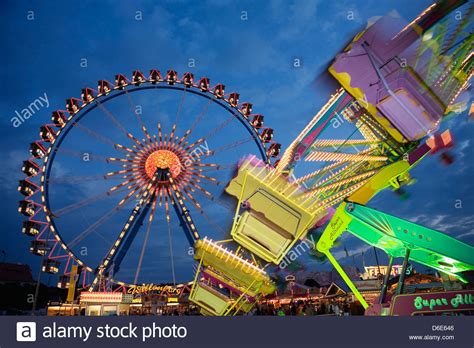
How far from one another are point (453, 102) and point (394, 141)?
1363 mm

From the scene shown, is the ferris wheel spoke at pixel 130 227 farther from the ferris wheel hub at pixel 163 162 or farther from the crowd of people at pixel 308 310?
the crowd of people at pixel 308 310

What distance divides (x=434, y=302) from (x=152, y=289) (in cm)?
2263

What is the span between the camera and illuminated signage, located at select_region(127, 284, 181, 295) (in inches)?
987

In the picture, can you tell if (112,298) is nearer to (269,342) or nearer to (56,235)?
(56,235)

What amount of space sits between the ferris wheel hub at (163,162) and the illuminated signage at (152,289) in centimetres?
791

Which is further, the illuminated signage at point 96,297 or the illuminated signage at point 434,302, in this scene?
the illuminated signage at point 96,297

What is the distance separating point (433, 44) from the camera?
20.9ft

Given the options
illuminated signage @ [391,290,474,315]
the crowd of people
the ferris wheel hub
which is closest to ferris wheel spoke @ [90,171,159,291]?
the ferris wheel hub

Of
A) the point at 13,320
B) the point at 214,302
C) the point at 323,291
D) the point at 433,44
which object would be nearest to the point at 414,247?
the point at 433,44

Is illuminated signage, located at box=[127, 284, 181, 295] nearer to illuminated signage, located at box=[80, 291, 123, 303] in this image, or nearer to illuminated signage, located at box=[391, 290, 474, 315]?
illuminated signage, located at box=[80, 291, 123, 303]

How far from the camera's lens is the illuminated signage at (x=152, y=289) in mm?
25062

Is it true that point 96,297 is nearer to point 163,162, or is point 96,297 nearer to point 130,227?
point 130,227

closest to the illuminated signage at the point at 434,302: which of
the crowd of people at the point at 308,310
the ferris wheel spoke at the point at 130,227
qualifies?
the crowd of people at the point at 308,310

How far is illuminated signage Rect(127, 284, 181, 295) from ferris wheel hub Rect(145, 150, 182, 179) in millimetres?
7911
